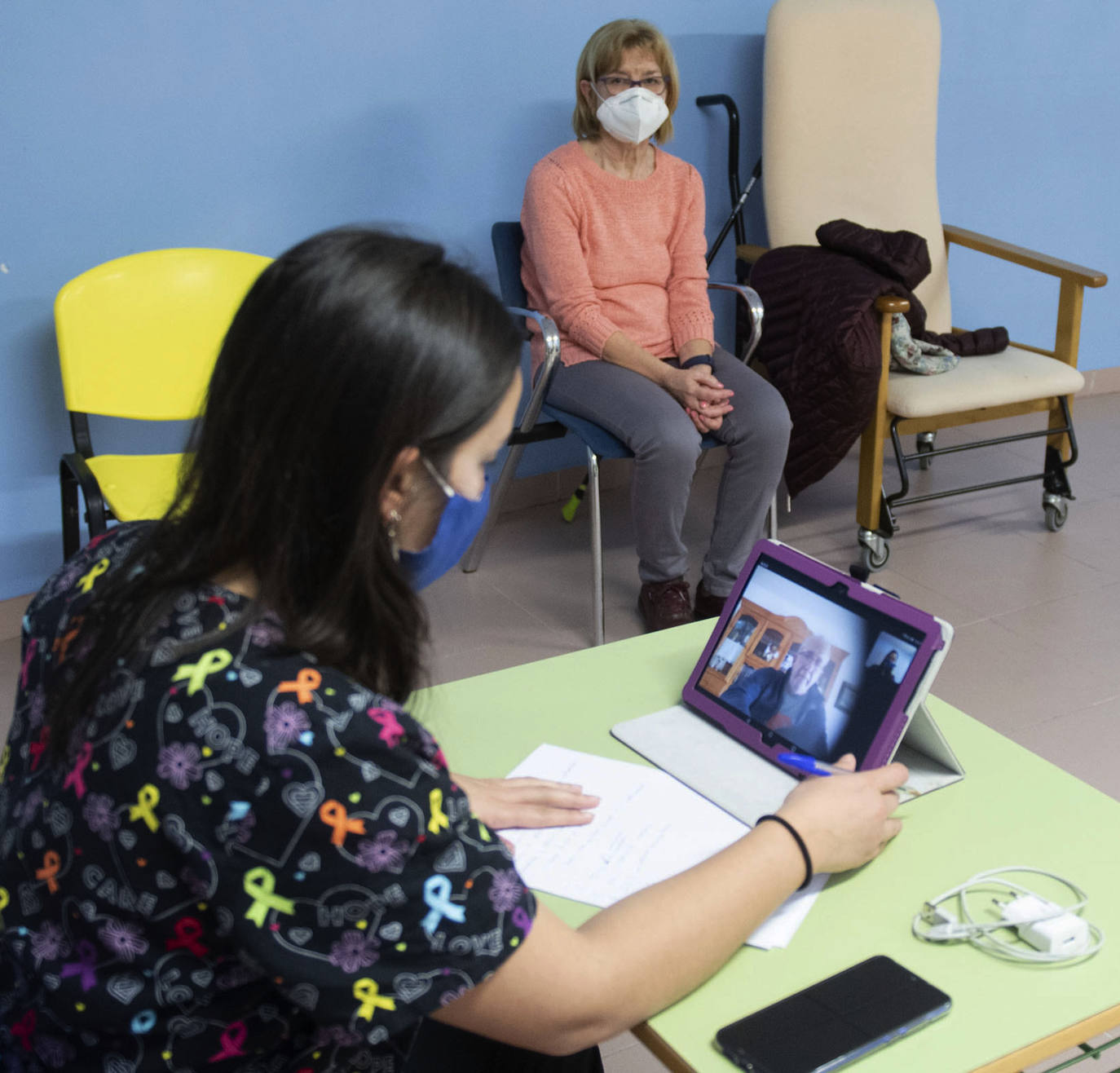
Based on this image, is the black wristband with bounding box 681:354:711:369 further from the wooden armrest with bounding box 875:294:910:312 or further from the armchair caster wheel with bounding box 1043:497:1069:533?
the armchair caster wheel with bounding box 1043:497:1069:533

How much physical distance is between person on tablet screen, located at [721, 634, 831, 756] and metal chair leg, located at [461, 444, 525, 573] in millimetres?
1646

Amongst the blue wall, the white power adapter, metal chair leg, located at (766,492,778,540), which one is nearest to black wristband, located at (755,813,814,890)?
the white power adapter

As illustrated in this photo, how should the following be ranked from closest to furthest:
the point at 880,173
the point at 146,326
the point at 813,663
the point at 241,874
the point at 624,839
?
the point at 241,874 < the point at 624,839 < the point at 813,663 < the point at 146,326 < the point at 880,173

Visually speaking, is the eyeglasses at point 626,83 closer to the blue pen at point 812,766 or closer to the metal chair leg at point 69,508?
the metal chair leg at point 69,508

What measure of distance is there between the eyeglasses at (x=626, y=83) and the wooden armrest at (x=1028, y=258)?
1125 mm

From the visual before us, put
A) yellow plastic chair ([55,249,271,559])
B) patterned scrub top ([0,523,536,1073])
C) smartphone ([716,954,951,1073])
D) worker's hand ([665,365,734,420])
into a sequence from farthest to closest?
worker's hand ([665,365,734,420])
yellow plastic chair ([55,249,271,559])
smartphone ([716,954,951,1073])
patterned scrub top ([0,523,536,1073])

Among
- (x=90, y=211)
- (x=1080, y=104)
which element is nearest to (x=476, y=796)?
(x=90, y=211)

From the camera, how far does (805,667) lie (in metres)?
1.24

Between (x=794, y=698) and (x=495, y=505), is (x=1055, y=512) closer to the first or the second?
(x=495, y=505)

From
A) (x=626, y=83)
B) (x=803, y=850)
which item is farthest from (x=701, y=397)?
(x=803, y=850)

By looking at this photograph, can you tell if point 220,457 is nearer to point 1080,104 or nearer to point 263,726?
point 263,726

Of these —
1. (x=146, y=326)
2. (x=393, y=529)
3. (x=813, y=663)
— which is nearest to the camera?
(x=393, y=529)

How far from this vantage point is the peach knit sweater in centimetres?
278

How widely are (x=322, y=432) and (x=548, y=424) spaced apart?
2.06 meters
